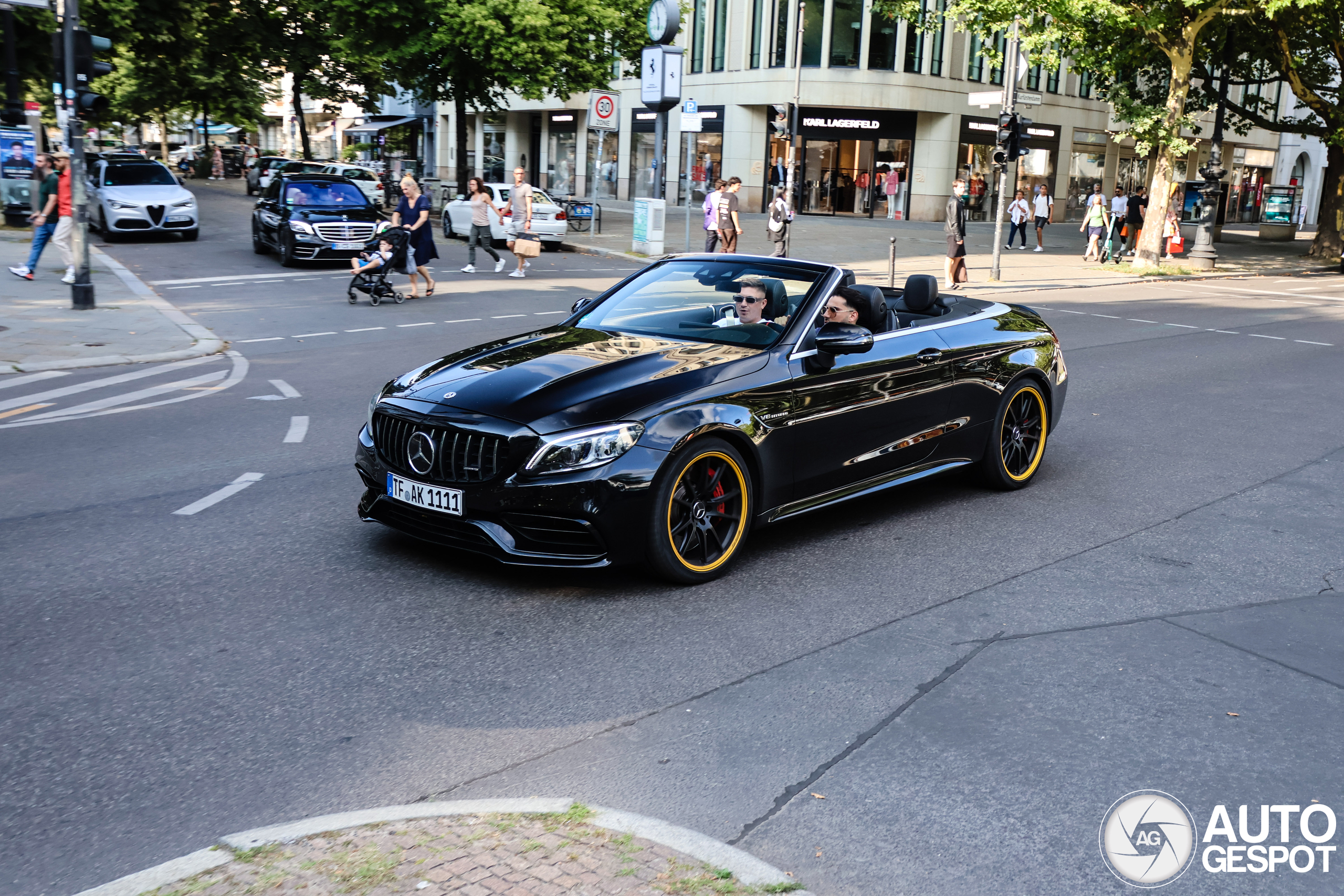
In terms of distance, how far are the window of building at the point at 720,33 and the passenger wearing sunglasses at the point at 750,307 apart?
46364 mm

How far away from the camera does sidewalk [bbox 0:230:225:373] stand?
1237 centimetres

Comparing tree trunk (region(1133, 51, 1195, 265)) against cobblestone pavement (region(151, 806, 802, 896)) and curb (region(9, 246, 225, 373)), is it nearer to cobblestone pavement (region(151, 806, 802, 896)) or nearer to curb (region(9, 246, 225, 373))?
curb (region(9, 246, 225, 373))

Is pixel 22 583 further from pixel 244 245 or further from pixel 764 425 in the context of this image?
pixel 244 245

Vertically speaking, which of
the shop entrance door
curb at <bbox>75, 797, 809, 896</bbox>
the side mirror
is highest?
the shop entrance door

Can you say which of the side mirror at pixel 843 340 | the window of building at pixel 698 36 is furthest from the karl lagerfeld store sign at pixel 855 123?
the side mirror at pixel 843 340

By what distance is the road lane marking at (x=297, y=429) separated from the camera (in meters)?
8.71

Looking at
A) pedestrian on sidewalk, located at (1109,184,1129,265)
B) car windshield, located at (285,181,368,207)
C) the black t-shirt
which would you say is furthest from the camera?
the black t-shirt

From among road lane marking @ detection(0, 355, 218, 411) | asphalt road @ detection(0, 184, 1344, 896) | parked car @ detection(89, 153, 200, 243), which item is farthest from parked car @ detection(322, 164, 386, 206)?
asphalt road @ detection(0, 184, 1344, 896)

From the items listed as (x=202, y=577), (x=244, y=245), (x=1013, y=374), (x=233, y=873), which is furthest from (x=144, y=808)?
(x=244, y=245)

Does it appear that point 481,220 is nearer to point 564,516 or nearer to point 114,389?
point 114,389

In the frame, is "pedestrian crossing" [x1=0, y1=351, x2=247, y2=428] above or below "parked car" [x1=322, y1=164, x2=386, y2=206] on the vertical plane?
below

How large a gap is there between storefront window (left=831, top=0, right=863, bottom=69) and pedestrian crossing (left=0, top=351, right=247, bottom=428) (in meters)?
38.9

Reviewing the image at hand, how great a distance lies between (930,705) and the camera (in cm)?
436

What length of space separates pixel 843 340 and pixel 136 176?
25349 millimetres
